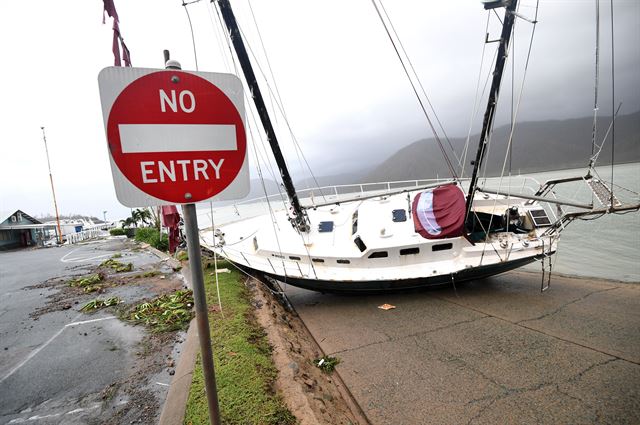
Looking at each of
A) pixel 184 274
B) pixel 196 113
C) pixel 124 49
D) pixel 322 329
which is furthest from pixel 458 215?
pixel 124 49

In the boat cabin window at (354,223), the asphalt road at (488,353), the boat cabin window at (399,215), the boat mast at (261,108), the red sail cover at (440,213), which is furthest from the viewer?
the boat cabin window at (354,223)

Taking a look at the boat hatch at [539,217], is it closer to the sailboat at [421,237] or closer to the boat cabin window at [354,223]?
the sailboat at [421,237]

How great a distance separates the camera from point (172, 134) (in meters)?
1.57

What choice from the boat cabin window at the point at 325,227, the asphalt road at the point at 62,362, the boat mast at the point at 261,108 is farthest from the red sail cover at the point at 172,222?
the boat cabin window at the point at 325,227

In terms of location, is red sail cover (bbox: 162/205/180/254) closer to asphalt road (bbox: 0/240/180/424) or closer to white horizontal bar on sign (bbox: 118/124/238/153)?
asphalt road (bbox: 0/240/180/424)

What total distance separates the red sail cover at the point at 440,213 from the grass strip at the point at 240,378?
217 inches

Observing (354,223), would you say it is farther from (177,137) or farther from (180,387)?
(177,137)

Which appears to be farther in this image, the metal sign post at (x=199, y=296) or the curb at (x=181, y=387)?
the curb at (x=181, y=387)

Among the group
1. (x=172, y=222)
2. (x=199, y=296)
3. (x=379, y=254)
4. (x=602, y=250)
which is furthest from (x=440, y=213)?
(x=602, y=250)

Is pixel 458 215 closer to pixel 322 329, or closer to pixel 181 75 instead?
pixel 322 329

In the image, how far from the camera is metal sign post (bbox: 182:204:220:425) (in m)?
1.60

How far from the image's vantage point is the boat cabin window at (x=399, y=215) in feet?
30.9

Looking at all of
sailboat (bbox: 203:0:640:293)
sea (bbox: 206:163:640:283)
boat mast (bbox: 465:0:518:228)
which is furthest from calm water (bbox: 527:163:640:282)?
boat mast (bbox: 465:0:518:228)

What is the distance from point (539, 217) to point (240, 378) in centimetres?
1032
